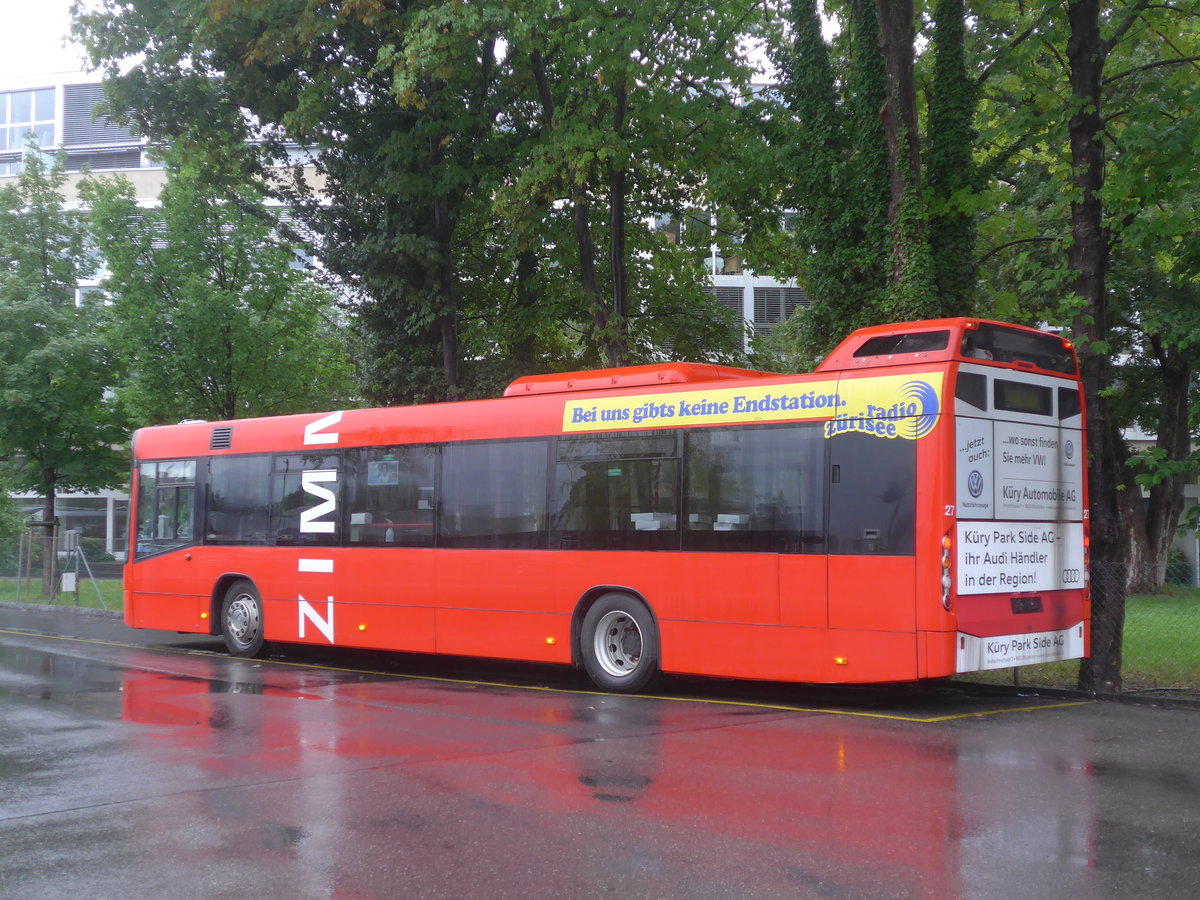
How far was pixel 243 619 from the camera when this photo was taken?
1688 centimetres

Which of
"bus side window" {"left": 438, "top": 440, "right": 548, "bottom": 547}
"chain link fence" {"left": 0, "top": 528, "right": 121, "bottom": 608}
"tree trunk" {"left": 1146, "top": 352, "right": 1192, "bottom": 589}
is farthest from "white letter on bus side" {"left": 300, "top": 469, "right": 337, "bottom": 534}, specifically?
"tree trunk" {"left": 1146, "top": 352, "right": 1192, "bottom": 589}

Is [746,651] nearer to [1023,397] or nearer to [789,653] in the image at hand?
[789,653]

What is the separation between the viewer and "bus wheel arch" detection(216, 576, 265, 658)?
16.7 meters

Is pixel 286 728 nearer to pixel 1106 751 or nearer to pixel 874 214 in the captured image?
pixel 1106 751

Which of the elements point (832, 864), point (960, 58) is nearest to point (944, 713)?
point (832, 864)

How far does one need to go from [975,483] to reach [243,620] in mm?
10165

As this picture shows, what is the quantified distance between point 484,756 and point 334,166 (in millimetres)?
15877

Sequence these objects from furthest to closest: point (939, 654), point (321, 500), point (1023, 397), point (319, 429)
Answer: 1. point (319, 429)
2. point (321, 500)
3. point (1023, 397)
4. point (939, 654)

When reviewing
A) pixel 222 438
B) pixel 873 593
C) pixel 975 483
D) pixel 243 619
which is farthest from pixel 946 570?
pixel 222 438

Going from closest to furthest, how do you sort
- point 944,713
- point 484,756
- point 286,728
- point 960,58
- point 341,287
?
point 484,756 < point 286,728 < point 944,713 < point 960,58 < point 341,287

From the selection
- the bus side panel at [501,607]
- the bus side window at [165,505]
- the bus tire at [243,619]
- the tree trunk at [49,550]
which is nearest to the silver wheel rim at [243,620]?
the bus tire at [243,619]

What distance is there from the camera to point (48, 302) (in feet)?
96.6

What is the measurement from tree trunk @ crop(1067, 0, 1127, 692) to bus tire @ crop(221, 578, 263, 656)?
400 inches

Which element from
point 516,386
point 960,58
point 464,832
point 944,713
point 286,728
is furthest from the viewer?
→ point 960,58
